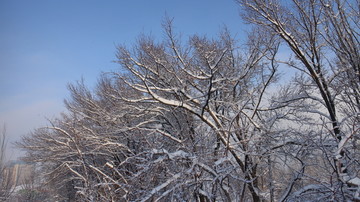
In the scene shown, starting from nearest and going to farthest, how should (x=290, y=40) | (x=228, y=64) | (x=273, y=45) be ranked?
1. (x=290, y=40)
2. (x=273, y=45)
3. (x=228, y=64)

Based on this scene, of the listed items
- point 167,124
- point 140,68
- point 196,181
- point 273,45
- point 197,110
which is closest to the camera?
point 196,181

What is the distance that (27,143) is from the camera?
712 inches

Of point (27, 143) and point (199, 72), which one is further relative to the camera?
point (27, 143)

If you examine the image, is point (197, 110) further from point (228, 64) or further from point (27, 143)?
point (27, 143)

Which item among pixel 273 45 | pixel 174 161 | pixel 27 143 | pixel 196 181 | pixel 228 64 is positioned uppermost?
pixel 27 143

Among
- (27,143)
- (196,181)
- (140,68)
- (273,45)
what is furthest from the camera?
(27,143)

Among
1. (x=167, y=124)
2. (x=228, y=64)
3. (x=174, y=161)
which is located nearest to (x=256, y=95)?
(x=228, y=64)

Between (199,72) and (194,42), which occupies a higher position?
(194,42)

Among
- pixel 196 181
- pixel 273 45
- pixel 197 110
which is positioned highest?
pixel 273 45

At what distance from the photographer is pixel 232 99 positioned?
40.6ft

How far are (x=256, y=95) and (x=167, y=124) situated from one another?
483cm

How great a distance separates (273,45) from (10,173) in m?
19.0

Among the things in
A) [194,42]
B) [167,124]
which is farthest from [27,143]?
[194,42]

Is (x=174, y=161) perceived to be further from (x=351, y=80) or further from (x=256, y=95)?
(x=256, y=95)
